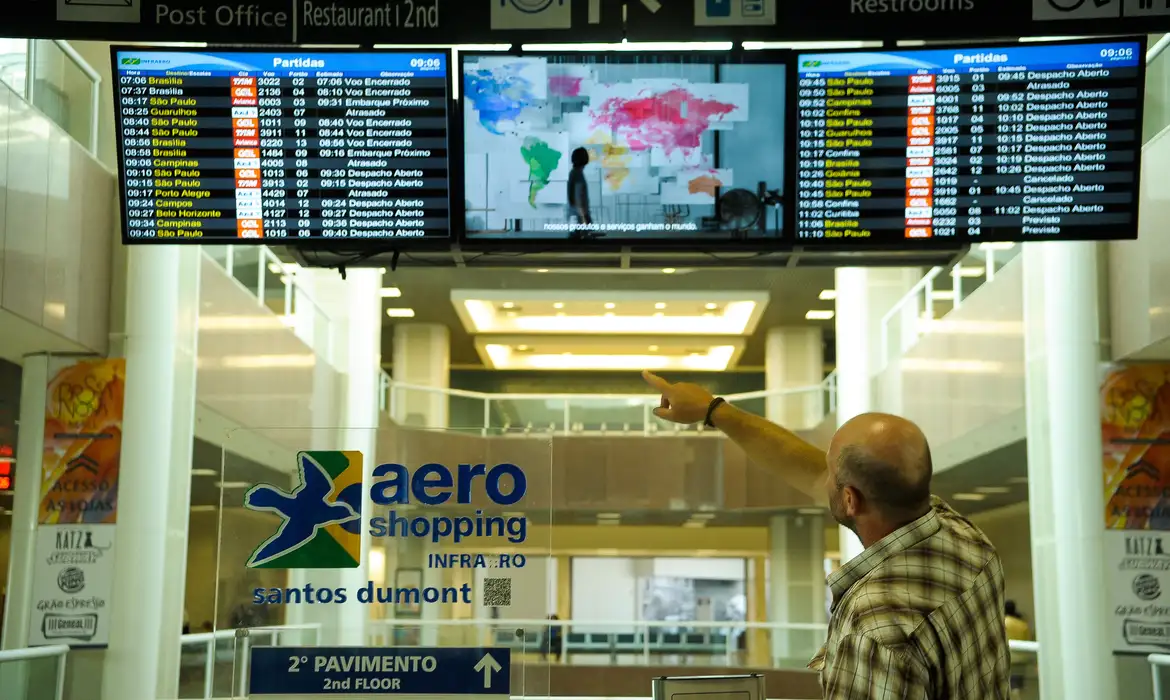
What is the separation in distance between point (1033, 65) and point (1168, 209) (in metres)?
2.48

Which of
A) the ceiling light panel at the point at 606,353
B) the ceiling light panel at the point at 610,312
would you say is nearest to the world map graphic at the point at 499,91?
the ceiling light panel at the point at 610,312

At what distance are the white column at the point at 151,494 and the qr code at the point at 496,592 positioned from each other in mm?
4455

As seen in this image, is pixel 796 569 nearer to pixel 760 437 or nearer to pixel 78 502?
pixel 78 502

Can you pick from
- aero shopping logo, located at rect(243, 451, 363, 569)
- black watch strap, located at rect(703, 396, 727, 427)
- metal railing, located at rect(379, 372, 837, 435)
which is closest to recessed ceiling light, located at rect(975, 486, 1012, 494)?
metal railing, located at rect(379, 372, 837, 435)

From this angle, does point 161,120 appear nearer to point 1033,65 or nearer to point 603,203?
point 603,203

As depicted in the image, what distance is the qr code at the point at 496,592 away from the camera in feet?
13.8

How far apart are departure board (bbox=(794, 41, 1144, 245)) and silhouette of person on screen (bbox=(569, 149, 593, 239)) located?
812 mm

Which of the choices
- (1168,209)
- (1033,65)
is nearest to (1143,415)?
(1168,209)

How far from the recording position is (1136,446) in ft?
24.5

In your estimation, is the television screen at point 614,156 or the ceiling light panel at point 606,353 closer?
the television screen at point 614,156

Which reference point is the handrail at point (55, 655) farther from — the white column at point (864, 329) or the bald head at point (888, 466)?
the white column at point (864, 329)

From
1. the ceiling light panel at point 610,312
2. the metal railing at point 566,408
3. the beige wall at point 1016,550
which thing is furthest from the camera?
the ceiling light panel at point 610,312

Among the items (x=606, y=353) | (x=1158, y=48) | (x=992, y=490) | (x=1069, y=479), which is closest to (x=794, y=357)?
(x=606, y=353)

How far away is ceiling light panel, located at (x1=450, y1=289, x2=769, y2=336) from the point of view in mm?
20828
